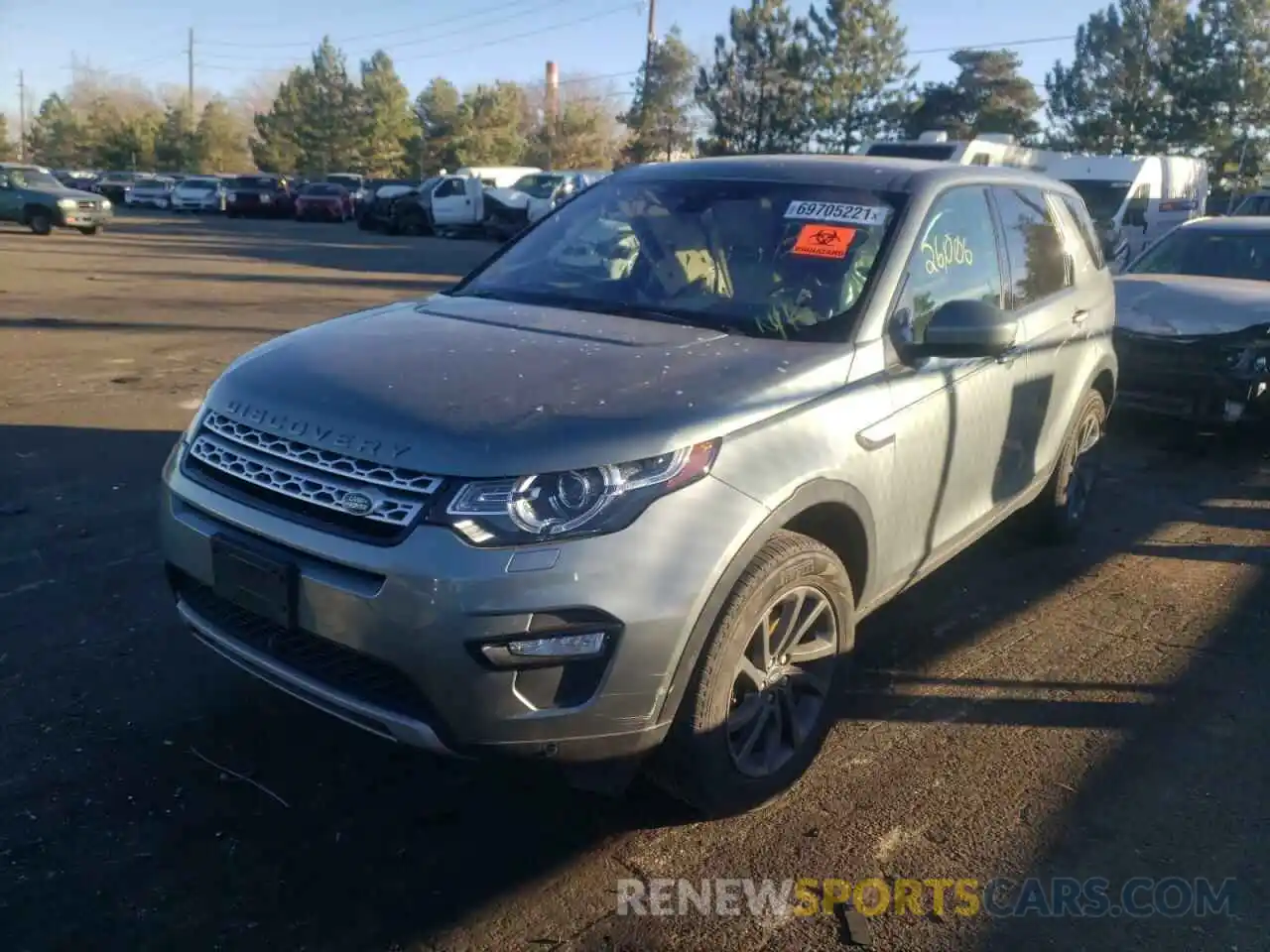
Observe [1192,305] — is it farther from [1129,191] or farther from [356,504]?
[1129,191]

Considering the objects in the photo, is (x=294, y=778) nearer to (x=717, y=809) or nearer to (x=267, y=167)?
(x=717, y=809)

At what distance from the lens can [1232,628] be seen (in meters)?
4.77

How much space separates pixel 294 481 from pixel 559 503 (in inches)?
27.9

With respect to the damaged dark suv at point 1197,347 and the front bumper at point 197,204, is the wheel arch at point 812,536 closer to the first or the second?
the damaged dark suv at point 1197,347

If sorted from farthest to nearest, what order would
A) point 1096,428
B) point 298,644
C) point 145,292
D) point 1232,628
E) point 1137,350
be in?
1. point 145,292
2. point 1137,350
3. point 1096,428
4. point 1232,628
5. point 298,644

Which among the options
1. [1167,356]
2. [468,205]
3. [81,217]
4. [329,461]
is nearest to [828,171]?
[329,461]

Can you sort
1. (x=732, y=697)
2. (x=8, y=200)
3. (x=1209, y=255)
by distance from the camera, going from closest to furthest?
(x=732, y=697), (x=1209, y=255), (x=8, y=200)

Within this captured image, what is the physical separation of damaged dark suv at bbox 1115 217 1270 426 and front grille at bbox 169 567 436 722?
21.4 ft

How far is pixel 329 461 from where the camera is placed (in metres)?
2.79

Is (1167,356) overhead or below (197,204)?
below

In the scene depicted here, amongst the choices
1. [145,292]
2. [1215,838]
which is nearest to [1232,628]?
[1215,838]

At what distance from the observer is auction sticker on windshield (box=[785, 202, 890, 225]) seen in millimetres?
3850

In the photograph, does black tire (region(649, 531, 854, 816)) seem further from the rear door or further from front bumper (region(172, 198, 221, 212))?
front bumper (region(172, 198, 221, 212))

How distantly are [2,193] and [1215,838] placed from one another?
3006 cm
